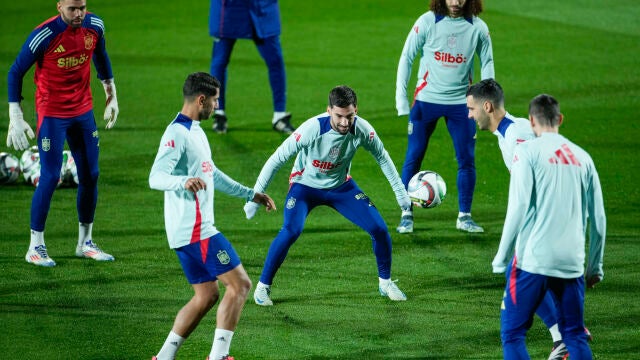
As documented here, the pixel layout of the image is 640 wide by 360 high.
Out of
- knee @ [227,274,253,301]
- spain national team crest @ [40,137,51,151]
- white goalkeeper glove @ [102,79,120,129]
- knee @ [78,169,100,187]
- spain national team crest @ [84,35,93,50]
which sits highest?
spain national team crest @ [84,35,93,50]

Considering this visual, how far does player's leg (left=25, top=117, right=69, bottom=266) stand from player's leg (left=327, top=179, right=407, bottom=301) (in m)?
2.44

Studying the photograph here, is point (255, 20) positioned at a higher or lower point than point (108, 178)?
higher

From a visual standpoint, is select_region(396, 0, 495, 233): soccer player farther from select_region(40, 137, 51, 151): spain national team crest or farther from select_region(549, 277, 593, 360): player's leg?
select_region(549, 277, 593, 360): player's leg

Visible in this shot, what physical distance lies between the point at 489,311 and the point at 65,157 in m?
5.61

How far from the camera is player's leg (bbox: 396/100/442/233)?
33.2ft

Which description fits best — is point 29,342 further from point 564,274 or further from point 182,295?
point 564,274

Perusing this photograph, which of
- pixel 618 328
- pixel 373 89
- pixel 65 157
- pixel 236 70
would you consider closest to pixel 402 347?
pixel 618 328

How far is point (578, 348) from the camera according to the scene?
578 cm

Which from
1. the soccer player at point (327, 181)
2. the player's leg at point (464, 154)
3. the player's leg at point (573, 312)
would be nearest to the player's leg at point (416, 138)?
the player's leg at point (464, 154)

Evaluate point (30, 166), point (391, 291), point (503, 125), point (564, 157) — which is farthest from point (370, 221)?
point (30, 166)

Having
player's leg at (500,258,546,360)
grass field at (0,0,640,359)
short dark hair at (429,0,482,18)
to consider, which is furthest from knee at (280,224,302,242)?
short dark hair at (429,0,482,18)

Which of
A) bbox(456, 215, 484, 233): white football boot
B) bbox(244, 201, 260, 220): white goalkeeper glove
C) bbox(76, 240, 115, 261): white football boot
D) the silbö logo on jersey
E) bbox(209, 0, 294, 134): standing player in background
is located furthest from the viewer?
bbox(209, 0, 294, 134): standing player in background

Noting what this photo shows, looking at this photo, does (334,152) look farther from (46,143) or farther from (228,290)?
(46,143)

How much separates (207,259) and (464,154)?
4.32 meters
